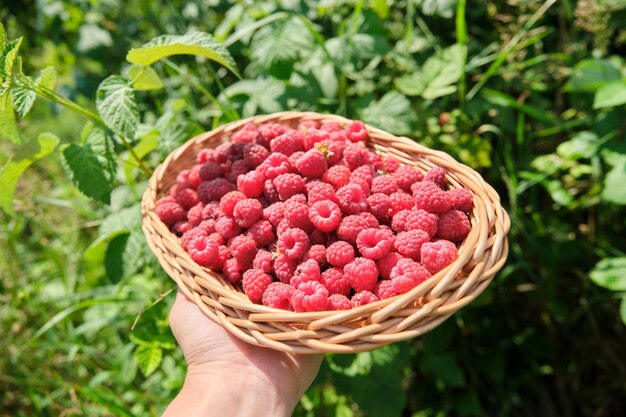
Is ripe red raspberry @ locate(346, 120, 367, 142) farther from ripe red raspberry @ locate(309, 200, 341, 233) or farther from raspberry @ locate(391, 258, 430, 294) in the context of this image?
raspberry @ locate(391, 258, 430, 294)

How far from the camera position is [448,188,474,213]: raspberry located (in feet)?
4.55

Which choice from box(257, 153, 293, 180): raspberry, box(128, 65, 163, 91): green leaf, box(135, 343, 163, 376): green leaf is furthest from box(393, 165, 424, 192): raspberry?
box(135, 343, 163, 376): green leaf

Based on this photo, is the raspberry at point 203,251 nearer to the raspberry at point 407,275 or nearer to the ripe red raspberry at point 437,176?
the raspberry at point 407,275

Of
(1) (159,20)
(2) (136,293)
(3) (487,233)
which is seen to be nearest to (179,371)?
(2) (136,293)

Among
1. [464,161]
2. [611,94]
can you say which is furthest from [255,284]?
[611,94]

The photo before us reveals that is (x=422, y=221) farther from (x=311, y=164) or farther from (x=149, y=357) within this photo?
(x=149, y=357)

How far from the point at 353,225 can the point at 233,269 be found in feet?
1.11

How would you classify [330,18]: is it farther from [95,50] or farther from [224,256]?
[224,256]

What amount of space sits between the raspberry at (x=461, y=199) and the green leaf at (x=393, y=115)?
0.46 metres

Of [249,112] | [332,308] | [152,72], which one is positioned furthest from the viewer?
[249,112]

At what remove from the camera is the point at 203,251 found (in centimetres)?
133

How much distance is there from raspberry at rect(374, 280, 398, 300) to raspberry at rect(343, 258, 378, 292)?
0.02m

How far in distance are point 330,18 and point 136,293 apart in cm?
145

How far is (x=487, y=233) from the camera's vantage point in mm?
1245
